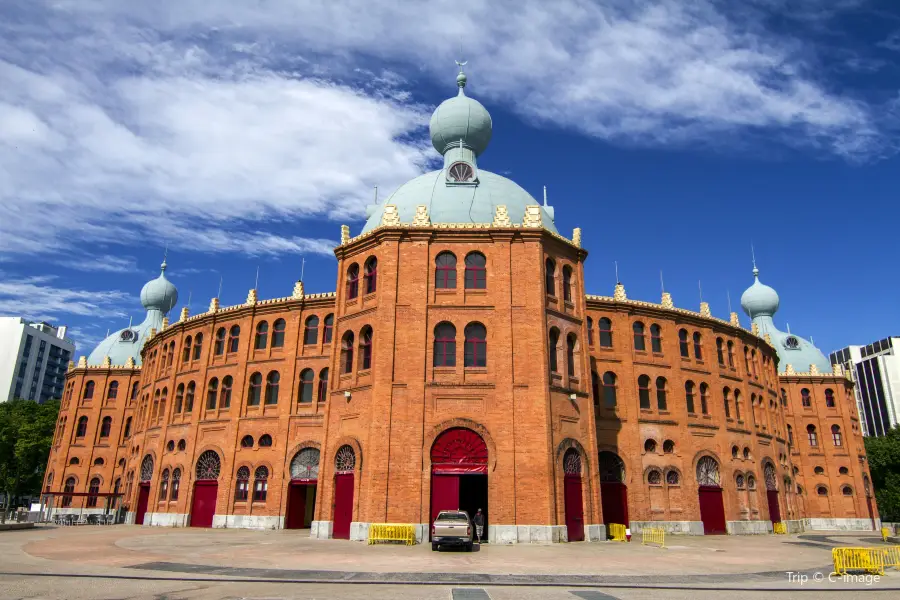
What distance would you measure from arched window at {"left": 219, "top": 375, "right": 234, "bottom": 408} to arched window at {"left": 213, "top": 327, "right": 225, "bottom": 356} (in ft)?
7.34

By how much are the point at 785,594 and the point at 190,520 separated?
124ft

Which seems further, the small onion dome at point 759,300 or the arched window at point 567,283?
the small onion dome at point 759,300

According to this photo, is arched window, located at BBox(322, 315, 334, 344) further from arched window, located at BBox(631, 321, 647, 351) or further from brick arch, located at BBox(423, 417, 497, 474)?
arched window, located at BBox(631, 321, 647, 351)

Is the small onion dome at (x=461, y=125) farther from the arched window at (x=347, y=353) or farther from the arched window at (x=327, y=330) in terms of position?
the arched window at (x=347, y=353)

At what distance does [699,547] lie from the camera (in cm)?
2992

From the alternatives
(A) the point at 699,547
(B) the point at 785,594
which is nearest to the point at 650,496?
(A) the point at 699,547

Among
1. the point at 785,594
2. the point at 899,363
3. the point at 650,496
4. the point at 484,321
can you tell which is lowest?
the point at 785,594

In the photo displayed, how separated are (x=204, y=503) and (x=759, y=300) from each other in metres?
55.7

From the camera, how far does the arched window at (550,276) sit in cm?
3343

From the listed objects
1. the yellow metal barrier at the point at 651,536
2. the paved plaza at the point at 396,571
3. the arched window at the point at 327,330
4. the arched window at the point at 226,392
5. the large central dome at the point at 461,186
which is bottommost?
the paved plaza at the point at 396,571

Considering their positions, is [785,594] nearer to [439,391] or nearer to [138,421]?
[439,391]

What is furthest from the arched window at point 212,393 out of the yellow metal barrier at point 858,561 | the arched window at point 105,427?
the yellow metal barrier at point 858,561

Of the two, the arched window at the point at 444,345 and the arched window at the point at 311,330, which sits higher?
the arched window at the point at 311,330

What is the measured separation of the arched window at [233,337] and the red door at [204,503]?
942 centimetres
